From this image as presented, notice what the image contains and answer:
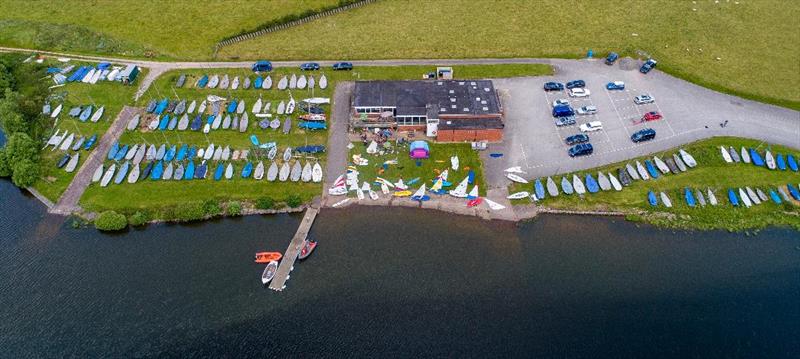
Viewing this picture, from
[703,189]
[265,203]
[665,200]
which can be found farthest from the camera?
[703,189]

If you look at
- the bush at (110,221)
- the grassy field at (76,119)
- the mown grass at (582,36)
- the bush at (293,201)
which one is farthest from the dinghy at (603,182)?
the grassy field at (76,119)

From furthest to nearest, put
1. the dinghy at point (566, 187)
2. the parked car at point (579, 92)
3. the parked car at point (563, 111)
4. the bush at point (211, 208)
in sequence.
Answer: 1. the parked car at point (579, 92)
2. the parked car at point (563, 111)
3. the dinghy at point (566, 187)
4. the bush at point (211, 208)

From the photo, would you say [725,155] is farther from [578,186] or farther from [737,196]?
[578,186]

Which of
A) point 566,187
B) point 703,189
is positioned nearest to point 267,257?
point 566,187

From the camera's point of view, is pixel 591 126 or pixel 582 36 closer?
pixel 591 126

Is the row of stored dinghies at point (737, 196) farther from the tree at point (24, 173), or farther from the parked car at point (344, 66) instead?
the tree at point (24, 173)

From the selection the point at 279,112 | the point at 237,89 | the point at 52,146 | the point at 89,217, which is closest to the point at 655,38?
the point at 279,112

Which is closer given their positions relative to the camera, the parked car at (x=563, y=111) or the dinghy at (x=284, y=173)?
the dinghy at (x=284, y=173)
